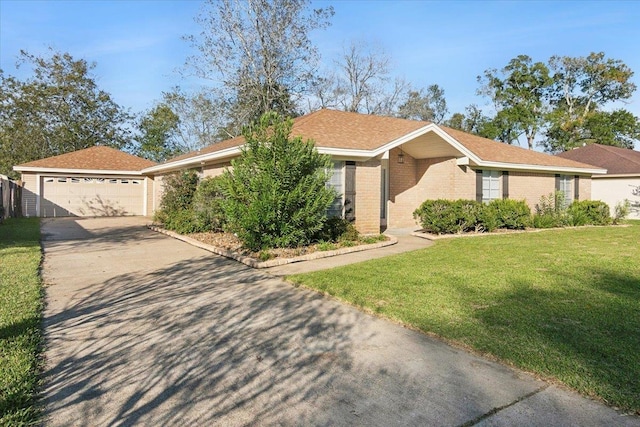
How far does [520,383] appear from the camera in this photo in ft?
11.5

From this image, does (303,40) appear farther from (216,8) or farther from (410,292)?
(410,292)

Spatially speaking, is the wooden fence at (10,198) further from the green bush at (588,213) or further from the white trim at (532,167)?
the green bush at (588,213)

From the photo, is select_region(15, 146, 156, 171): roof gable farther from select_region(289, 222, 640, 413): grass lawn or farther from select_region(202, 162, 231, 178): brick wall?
select_region(289, 222, 640, 413): grass lawn

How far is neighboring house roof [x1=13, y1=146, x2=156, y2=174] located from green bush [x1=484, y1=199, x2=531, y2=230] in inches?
777

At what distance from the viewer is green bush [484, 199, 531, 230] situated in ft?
46.0

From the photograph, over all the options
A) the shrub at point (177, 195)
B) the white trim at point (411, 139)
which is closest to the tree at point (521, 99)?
the white trim at point (411, 139)

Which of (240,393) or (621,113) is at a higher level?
(621,113)

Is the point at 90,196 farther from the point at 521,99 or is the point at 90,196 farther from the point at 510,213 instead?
the point at 521,99

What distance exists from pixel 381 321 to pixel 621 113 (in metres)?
42.5

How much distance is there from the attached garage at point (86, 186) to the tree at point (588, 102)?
115 feet

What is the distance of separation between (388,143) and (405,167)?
3.42 metres

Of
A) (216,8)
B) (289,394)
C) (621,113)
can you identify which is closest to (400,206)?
(289,394)

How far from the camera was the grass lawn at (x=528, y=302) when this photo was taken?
3.78 metres

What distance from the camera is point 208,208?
13.4 metres
